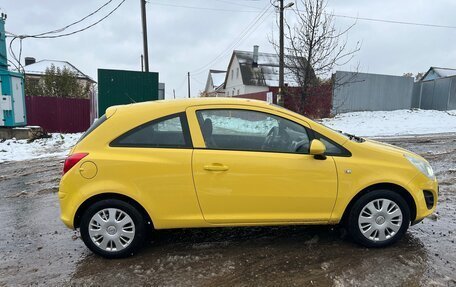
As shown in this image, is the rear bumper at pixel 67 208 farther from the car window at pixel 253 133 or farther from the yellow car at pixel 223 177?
the car window at pixel 253 133

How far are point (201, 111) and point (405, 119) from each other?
20.3 metres

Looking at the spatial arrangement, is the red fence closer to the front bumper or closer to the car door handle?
the car door handle

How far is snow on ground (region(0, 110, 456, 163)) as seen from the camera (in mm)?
4148

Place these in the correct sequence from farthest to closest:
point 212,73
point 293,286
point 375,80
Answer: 1. point 212,73
2. point 375,80
3. point 293,286

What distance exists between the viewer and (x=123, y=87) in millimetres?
16422

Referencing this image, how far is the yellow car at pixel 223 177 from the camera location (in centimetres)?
374

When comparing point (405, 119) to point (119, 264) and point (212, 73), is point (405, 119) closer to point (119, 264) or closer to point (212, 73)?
point (119, 264)

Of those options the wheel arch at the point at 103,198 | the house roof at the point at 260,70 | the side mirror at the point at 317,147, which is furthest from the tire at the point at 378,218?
the house roof at the point at 260,70

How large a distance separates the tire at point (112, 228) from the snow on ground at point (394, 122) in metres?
13.9

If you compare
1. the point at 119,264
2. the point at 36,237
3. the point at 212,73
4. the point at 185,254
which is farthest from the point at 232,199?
the point at 212,73

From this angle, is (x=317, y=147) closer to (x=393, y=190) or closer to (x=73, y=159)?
(x=393, y=190)

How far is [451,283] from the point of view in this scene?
3318mm

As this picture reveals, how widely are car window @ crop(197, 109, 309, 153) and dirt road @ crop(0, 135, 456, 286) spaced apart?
1.12 meters

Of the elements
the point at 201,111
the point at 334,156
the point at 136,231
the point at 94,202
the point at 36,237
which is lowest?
the point at 36,237
